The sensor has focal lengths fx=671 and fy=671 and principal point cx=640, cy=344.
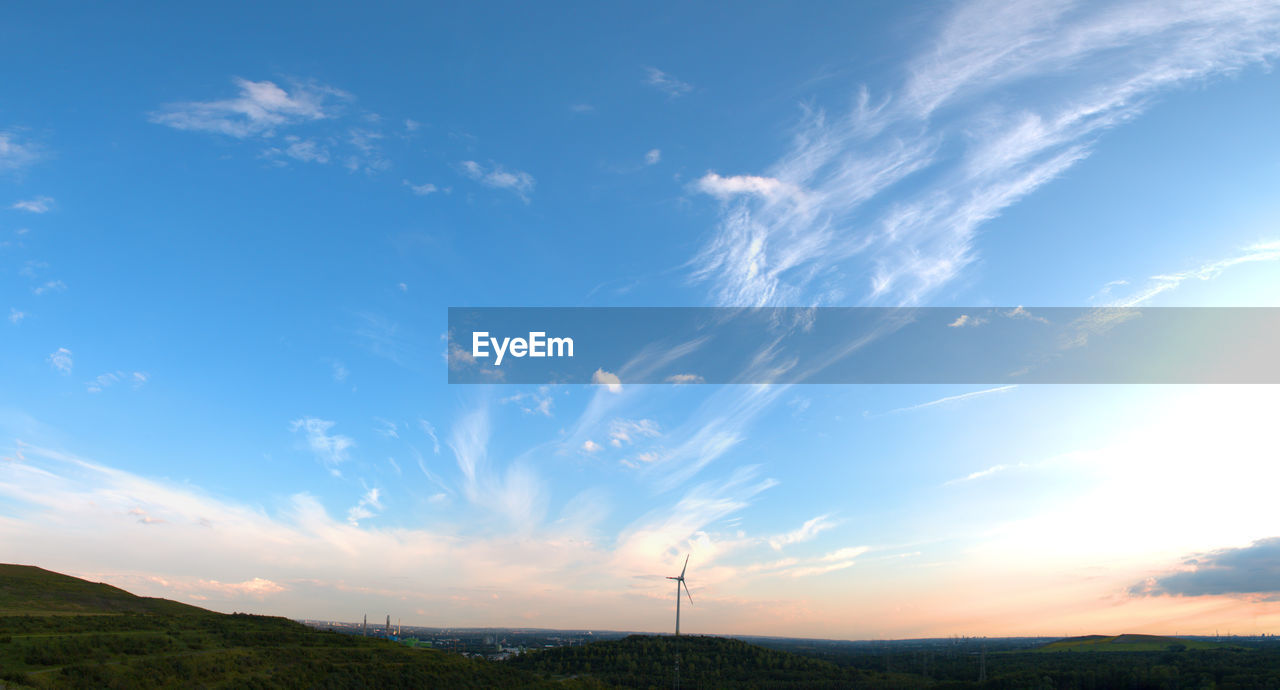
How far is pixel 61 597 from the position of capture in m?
122

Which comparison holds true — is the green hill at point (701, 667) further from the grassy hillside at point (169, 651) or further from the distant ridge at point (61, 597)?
the distant ridge at point (61, 597)

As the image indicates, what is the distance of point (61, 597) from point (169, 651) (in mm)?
62030

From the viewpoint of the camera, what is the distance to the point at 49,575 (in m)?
143

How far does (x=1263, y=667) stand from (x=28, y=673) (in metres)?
221

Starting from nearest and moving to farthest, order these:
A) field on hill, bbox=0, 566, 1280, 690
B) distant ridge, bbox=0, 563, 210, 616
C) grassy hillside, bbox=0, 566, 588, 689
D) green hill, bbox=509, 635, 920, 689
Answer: grassy hillside, bbox=0, 566, 588, 689
field on hill, bbox=0, 566, 1280, 690
distant ridge, bbox=0, 563, 210, 616
green hill, bbox=509, 635, 920, 689

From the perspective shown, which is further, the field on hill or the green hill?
the green hill

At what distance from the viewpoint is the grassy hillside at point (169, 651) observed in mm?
68312

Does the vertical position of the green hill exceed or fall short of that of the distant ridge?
it falls short

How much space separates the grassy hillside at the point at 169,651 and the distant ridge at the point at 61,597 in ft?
0.88

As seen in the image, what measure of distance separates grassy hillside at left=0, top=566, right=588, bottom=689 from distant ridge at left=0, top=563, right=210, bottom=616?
0.88 ft

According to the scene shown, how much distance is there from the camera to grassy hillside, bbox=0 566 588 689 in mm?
68312

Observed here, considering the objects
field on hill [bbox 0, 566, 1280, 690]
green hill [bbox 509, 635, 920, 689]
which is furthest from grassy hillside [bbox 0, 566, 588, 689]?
green hill [bbox 509, 635, 920, 689]

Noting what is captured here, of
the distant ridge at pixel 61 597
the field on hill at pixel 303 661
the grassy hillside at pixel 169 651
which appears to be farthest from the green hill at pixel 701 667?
the distant ridge at pixel 61 597

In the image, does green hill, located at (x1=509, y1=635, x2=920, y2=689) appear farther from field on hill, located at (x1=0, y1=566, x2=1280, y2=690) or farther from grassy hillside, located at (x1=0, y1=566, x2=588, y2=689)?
grassy hillside, located at (x1=0, y1=566, x2=588, y2=689)
